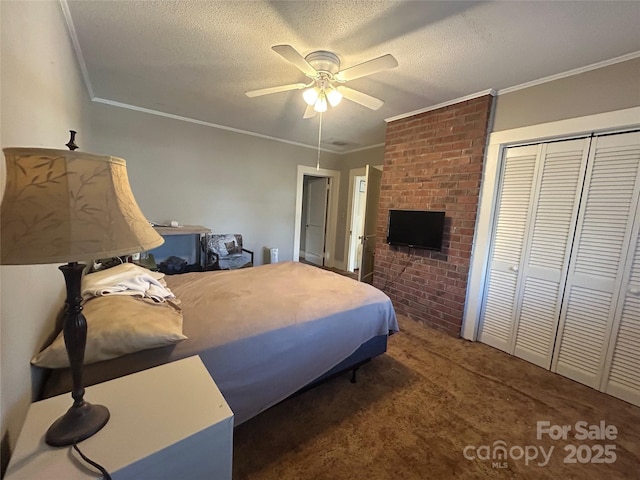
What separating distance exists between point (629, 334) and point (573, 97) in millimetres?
1864

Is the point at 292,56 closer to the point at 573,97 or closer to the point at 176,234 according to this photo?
the point at 573,97

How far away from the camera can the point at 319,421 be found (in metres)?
1.67

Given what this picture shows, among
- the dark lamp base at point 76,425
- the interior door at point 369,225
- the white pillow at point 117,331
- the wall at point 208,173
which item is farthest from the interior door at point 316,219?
the dark lamp base at point 76,425

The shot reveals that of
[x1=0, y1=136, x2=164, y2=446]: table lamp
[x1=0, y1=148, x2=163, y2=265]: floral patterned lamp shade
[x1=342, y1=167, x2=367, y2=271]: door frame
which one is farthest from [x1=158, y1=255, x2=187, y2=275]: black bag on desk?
[x1=0, y1=148, x2=163, y2=265]: floral patterned lamp shade

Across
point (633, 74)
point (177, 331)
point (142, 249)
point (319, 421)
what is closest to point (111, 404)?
point (177, 331)

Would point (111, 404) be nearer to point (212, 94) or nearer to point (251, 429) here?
point (251, 429)

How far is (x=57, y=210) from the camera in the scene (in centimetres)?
59

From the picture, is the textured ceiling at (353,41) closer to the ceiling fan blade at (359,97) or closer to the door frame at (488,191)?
the ceiling fan blade at (359,97)

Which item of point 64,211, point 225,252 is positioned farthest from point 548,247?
point 225,252

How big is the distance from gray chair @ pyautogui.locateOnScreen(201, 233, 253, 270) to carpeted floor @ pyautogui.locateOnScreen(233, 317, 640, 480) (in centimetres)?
254

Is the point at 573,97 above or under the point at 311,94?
above

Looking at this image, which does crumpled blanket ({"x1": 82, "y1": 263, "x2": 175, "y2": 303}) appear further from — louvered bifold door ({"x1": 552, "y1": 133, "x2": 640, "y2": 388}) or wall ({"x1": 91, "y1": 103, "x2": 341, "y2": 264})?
louvered bifold door ({"x1": 552, "y1": 133, "x2": 640, "y2": 388})

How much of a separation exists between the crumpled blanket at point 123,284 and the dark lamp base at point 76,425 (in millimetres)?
782

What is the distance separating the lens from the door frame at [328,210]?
4.96 m
